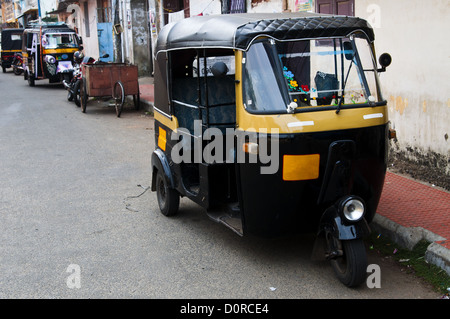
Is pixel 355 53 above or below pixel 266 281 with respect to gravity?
above

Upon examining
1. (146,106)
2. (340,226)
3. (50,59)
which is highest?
(50,59)

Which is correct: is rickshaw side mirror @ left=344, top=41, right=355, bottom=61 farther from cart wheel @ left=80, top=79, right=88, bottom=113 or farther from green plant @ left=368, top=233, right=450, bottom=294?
cart wheel @ left=80, top=79, right=88, bottom=113

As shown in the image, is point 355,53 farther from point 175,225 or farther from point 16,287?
point 16,287

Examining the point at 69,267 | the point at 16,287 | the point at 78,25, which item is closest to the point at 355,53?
the point at 69,267

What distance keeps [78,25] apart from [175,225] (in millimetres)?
28779

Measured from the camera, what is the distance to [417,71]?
22.7ft

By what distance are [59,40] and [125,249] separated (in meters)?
15.1

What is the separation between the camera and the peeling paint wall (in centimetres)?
647

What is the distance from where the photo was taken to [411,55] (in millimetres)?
6977

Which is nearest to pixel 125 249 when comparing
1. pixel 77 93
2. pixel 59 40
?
pixel 77 93

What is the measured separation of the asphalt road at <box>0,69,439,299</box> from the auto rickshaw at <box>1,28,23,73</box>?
2252 centimetres

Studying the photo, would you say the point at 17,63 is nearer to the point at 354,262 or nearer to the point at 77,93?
the point at 77,93

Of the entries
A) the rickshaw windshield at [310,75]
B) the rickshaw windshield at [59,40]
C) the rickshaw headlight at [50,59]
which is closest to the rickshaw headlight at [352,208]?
the rickshaw windshield at [310,75]

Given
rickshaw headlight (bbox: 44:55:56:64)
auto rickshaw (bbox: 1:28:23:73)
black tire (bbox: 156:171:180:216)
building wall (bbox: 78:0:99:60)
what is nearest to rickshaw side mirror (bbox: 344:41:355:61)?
black tire (bbox: 156:171:180:216)
